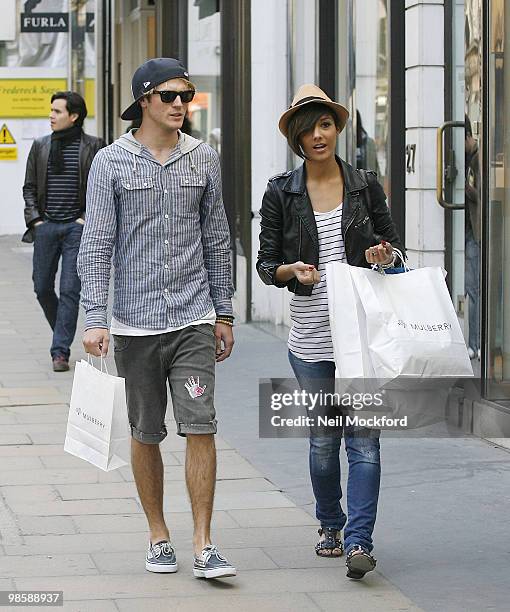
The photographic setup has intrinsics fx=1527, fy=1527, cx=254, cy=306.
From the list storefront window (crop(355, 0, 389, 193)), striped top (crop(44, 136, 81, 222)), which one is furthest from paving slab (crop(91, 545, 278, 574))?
striped top (crop(44, 136, 81, 222))

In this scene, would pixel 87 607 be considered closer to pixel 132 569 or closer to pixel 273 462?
pixel 132 569

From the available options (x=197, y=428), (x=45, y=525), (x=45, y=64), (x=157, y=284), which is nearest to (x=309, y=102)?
(x=157, y=284)

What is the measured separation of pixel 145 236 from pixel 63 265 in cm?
553

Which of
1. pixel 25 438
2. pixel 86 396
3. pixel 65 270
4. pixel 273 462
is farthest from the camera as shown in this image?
pixel 65 270

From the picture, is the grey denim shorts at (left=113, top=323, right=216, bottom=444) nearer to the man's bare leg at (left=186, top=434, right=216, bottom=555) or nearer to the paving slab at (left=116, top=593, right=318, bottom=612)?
the man's bare leg at (left=186, top=434, right=216, bottom=555)

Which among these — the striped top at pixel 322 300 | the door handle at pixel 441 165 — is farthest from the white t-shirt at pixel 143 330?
the door handle at pixel 441 165

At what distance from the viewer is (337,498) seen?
5793 millimetres

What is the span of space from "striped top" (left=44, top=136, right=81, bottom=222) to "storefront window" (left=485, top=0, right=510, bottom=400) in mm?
3698

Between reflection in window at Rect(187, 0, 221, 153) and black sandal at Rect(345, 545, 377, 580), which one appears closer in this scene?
black sandal at Rect(345, 545, 377, 580)

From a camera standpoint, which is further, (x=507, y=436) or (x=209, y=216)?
(x=507, y=436)

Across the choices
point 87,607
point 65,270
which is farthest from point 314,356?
point 65,270

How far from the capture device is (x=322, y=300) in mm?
5590

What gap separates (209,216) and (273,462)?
2.30 metres

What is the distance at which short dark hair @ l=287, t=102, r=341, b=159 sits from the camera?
18.1 ft
